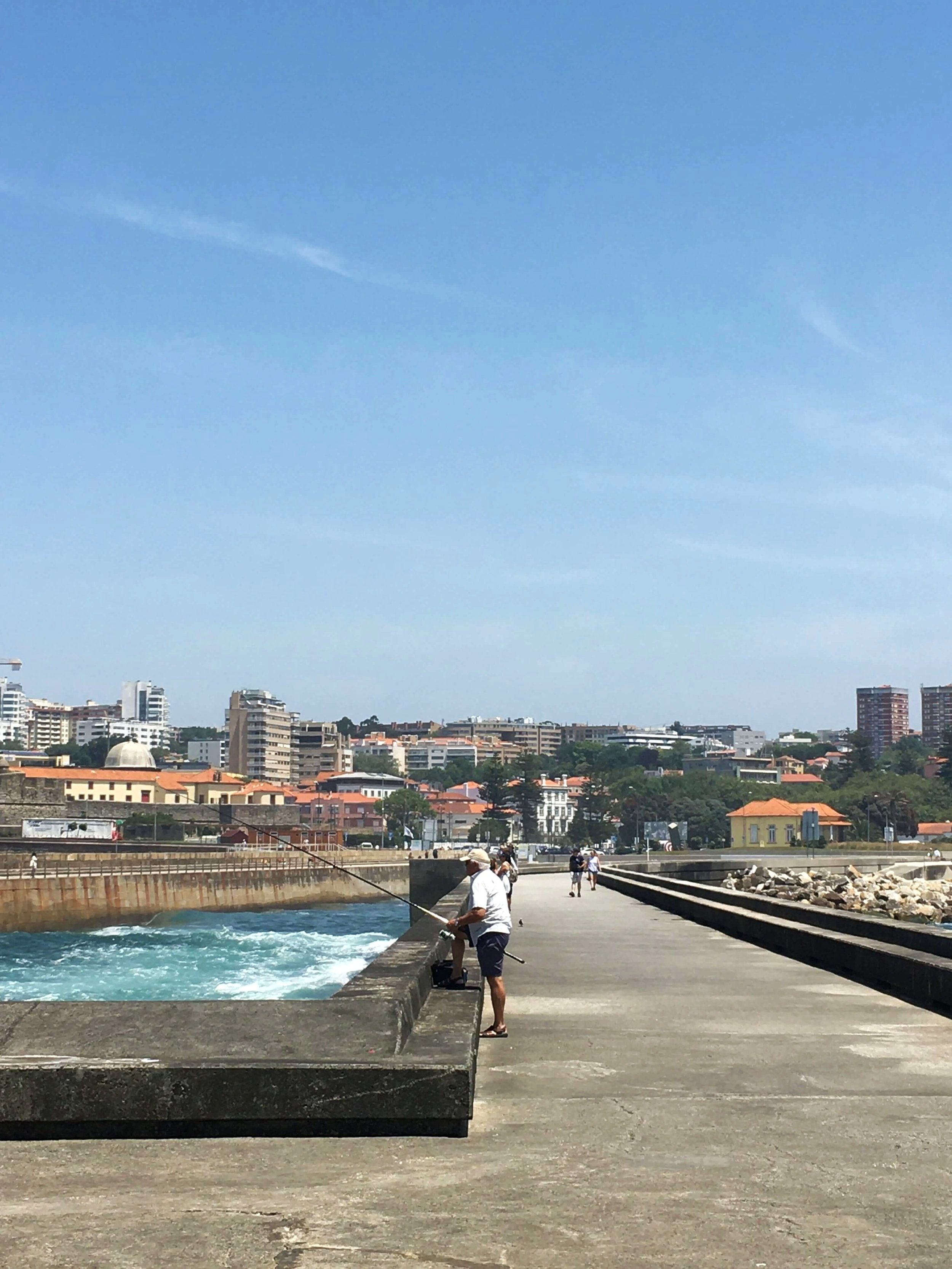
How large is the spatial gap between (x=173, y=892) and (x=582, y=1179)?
2401 inches

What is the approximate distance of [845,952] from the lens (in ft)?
46.9

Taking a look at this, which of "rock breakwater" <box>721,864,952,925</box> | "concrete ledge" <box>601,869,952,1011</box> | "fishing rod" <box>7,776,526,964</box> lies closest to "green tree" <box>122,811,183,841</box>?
"rock breakwater" <box>721,864,952,925</box>

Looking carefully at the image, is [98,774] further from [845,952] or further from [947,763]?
[845,952]

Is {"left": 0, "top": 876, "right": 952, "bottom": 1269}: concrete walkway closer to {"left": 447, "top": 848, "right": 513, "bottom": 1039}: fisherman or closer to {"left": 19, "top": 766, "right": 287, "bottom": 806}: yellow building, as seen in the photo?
{"left": 447, "top": 848, "right": 513, "bottom": 1039}: fisherman

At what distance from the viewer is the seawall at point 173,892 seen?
55.1 m

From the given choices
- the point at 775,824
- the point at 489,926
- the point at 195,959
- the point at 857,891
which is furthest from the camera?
the point at 775,824

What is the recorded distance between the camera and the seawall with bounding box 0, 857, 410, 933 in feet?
181

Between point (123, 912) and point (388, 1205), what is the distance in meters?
57.0

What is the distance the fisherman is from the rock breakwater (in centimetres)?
1721

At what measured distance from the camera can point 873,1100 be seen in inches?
285

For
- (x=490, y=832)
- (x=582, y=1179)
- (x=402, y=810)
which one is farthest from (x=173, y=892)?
(x=490, y=832)

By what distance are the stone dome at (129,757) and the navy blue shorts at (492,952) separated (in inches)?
6275

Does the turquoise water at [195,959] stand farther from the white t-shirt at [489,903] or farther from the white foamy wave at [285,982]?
the white t-shirt at [489,903]

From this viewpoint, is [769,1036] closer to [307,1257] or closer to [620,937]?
[307,1257]
